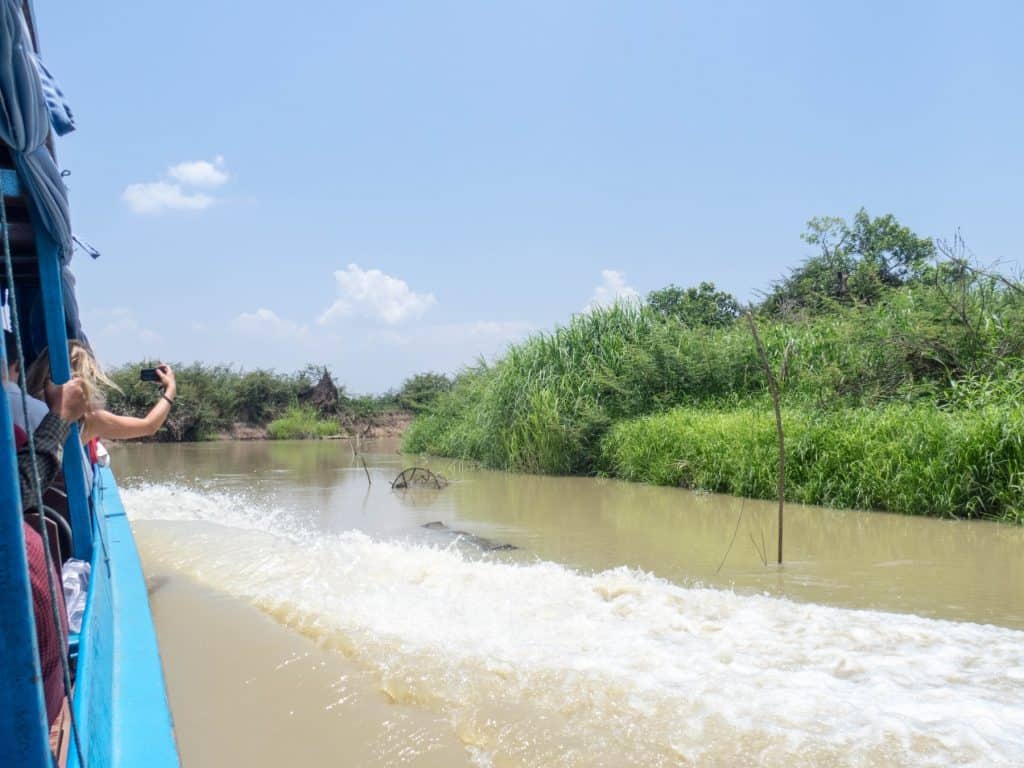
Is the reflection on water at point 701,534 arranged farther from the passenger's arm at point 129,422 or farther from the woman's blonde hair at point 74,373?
the woman's blonde hair at point 74,373

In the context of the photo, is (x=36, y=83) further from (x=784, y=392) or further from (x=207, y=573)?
(x=784, y=392)

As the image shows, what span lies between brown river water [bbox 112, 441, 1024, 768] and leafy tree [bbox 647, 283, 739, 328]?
47.3ft

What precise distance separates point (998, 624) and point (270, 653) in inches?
158

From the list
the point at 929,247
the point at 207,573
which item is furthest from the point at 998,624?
the point at 929,247

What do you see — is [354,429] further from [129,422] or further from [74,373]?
[74,373]

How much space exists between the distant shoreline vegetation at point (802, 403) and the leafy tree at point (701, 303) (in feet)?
18.8

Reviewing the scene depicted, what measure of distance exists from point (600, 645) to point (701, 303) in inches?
861

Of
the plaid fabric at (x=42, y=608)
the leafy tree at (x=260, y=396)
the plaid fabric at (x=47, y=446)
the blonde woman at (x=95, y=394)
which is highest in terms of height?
the leafy tree at (x=260, y=396)

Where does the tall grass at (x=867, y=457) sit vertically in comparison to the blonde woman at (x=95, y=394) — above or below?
below

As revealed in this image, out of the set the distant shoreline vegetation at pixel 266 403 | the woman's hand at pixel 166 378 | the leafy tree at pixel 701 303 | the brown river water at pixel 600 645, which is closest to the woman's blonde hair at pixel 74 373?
the woman's hand at pixel 166 378

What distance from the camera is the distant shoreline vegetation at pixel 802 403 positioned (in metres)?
7.80

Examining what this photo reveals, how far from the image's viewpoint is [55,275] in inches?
104

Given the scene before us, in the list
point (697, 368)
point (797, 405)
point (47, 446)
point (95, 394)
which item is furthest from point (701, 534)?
point (47, 446)

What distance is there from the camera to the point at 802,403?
1077 centimetres
